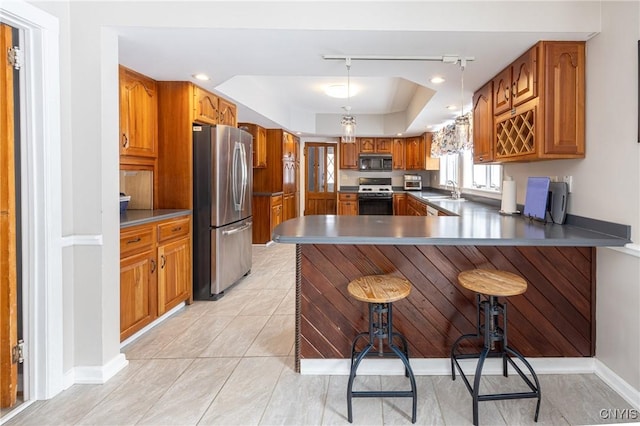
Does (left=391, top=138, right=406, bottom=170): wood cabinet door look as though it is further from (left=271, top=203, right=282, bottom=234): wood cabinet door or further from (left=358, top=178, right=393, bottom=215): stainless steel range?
(left=271, top=203, right=282, bottom=234): wood cabinet door

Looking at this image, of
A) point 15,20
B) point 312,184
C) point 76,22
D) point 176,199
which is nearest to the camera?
point 15,20

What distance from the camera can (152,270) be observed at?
2.98m

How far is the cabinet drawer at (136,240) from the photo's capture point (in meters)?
2.60

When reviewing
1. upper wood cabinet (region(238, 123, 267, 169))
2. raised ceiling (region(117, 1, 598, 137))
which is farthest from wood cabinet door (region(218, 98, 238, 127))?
upper wood cabinet (region(238, 123, 267, 169))

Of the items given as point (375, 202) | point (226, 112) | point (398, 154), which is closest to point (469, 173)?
point (375, 202)

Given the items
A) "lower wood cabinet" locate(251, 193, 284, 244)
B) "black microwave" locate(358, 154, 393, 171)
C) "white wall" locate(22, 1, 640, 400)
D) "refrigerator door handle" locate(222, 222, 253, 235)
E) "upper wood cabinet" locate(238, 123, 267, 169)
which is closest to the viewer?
"white wall" locate(22, 1, 640, 400)

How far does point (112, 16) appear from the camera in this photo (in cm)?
226

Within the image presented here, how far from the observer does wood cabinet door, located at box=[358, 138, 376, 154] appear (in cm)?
798

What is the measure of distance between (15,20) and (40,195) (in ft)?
2.97

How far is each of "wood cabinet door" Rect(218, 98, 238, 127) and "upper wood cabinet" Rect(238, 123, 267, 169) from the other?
1.64 meters

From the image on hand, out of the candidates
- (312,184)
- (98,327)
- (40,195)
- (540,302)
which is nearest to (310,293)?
(98,327)

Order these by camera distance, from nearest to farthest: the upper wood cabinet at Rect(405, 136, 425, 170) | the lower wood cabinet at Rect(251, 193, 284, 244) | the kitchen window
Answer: the kitchen window
the lower wood cabinet at Rect(251, 193, 284, 244)
the upper wood cabinet at Rect(405, 136, 425, 170)

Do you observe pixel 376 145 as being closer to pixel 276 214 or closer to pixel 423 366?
pixel 276 214

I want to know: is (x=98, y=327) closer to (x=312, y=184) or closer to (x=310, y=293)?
(x=310, y=293)
